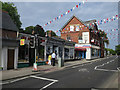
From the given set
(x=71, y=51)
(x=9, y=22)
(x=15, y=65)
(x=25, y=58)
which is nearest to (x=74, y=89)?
(x=15, y=65)

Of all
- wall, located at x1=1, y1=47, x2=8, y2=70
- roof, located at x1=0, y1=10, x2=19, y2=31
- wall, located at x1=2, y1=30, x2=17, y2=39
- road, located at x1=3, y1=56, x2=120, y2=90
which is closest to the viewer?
road, located at x1=3, y1=56, x2=120, y2=90

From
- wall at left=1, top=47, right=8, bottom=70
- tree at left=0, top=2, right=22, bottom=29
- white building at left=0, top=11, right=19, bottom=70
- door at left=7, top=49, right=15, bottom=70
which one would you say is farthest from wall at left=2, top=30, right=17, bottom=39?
tree at left=0, top=2, right=22, bottom=29

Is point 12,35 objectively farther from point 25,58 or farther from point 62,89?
point 62,89

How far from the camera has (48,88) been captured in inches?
250

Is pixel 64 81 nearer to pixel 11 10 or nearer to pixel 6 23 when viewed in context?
pixel 6 23

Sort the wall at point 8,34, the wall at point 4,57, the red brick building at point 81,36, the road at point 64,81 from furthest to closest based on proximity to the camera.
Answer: the red brick building at point 81,36, the wall at point 8,34, the wall at point 4,57, the road at point 64,81

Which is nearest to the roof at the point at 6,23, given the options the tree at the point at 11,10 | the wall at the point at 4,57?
the wall at the point at 4,57

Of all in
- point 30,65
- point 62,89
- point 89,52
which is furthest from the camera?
point 89,52

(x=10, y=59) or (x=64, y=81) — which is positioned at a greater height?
(x=10, y=59)

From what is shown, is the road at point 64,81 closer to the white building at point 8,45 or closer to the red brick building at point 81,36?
the white building at point 8,45

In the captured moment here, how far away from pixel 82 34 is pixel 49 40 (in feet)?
57.7

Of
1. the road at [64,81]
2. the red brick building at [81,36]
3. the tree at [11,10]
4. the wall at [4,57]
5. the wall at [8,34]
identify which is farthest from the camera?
the red brick building at [81,36]

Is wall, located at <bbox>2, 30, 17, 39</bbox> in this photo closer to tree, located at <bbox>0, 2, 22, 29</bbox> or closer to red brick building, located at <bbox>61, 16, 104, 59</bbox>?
tree, located at <bbox>0, 2, 22, 29</bbox>

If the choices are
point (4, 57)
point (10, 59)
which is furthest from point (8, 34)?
point (10, 59)
